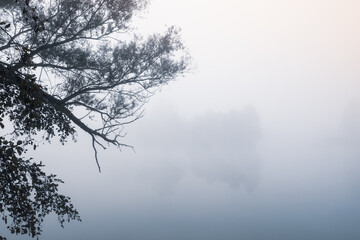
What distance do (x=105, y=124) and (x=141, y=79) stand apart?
184cm

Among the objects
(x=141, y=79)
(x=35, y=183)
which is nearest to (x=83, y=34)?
(x=141, y=79)

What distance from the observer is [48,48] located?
12.1 meters

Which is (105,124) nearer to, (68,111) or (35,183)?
(68,111)

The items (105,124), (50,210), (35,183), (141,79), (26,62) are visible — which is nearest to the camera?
(26,62)

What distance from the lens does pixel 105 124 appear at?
41.2 ft

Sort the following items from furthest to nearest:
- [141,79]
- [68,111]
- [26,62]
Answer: [141,79]
[68,111]
[26,62]

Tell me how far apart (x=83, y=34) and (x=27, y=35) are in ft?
5.06

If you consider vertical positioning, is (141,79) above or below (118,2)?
below

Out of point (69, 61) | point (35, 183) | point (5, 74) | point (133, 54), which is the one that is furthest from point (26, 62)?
point (133, 54)

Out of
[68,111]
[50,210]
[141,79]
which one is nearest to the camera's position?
[50,210]

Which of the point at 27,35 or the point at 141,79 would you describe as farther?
the point at 141,79

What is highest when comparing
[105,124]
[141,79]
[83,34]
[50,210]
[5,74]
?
[83,34]

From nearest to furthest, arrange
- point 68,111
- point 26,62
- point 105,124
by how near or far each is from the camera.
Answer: point 26,62, point 68,111, point 105,124

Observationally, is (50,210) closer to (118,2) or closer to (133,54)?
(133,54)
